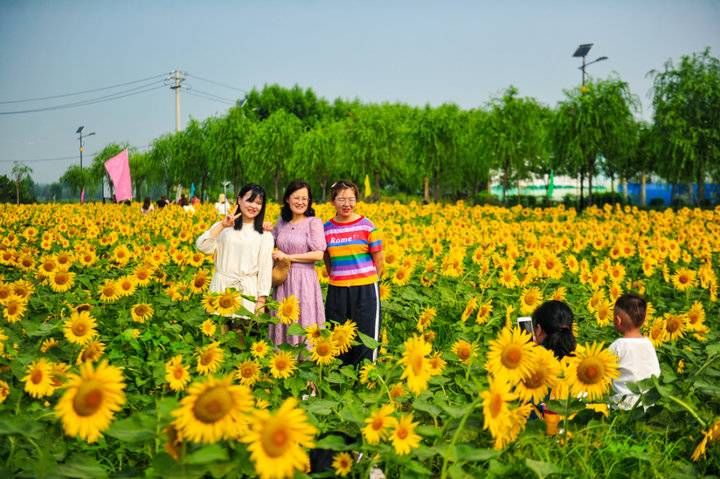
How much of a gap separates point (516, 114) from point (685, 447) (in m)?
23.2

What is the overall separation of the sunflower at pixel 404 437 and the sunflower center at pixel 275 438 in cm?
44

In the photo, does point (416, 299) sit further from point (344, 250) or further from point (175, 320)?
point (175, 320)

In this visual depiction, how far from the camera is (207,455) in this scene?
1.41 meters

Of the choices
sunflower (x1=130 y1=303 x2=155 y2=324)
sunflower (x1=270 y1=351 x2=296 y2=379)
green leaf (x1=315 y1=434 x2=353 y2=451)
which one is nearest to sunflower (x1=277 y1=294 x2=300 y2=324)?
sunflower (x1=270 y1=351 x2=296 y2=379)

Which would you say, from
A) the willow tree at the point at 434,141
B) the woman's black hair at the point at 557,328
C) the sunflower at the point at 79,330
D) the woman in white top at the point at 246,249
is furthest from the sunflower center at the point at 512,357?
the willow tree at the point at 434,141

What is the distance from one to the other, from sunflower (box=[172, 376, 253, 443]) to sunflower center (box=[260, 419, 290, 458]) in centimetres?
7

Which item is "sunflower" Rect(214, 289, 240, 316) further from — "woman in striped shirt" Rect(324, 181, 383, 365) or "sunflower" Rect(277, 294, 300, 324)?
"woman in striped shirt" Rect(324, 181, 383, 365)

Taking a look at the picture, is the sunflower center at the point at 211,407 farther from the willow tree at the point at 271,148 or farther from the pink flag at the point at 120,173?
the willow tree at the point at 271,148

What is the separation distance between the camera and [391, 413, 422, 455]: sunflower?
1744mm

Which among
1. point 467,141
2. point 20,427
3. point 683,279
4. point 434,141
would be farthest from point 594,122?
point 20,427

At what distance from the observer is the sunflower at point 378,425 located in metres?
1.78

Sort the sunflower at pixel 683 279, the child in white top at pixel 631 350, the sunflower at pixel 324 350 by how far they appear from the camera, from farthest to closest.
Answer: the sunflower at pixel 683 279
the child in white top at pixel 631 350
the sunflower at pixel 324 350

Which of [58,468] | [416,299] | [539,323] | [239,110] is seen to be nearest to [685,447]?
[539,323]

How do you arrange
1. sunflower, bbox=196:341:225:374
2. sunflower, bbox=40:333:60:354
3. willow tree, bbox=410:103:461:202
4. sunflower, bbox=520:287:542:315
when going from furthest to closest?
1. willow tree, bbox=410:103:461:202
2. sunflower, bbox=520:287:542:315
3. sunflower, bbox=40:333:60:354
4. sunflower, bbox=196:341:225:374
